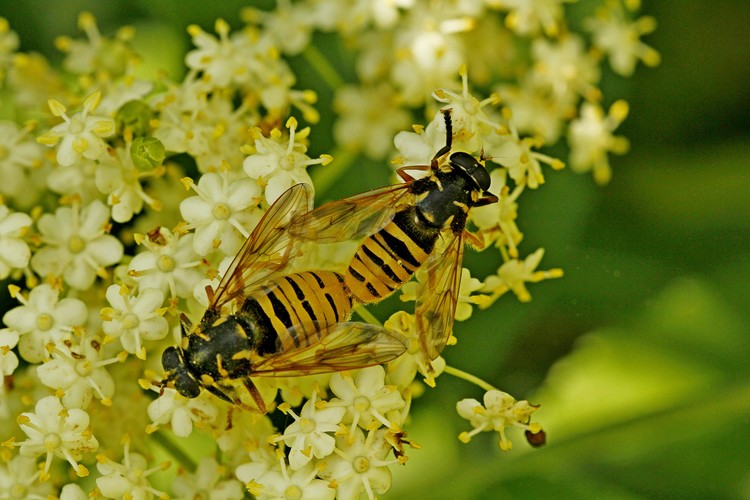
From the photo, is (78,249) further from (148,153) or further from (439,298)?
(439,298)

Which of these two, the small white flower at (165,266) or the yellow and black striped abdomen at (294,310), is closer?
the yellow and black striped abdomen at (294,310)

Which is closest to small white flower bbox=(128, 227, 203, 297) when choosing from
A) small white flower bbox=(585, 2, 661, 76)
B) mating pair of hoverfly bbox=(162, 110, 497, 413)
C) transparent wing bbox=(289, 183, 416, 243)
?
mating pair of hoverfly bbox=(162, 110, 497, 413)

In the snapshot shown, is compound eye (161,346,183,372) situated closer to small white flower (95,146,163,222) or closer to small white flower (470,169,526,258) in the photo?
small white flower (95,146,163,222)

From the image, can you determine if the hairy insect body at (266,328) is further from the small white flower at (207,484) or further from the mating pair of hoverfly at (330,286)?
the small white flower at (207,484)

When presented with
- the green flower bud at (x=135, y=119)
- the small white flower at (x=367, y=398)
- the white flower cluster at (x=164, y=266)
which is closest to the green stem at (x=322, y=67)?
the white flower cluster at (x=164, y=266)

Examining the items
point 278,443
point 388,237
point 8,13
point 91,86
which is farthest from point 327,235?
point 8,13

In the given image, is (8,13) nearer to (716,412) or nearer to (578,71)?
(578,71)

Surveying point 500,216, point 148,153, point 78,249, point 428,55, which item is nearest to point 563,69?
point 428,55
